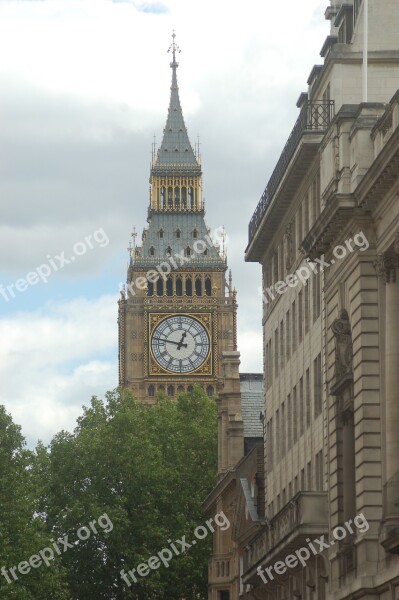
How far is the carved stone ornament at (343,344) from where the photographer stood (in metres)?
59.2

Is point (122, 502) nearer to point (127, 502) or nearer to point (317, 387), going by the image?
point (127, 502)

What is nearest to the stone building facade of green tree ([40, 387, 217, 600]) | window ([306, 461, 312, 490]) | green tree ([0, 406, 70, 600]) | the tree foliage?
window ([306, 461, 312, 490])

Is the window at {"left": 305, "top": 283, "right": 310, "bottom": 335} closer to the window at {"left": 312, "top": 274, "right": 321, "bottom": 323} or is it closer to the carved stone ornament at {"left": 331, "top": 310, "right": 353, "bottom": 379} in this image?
the window at {"left": 312, "top": 274, "right": 321, "bottom": 323}

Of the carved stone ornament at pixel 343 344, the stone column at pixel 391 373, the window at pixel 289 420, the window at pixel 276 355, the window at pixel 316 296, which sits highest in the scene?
the window at pixel 276 355

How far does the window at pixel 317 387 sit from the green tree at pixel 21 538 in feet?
126

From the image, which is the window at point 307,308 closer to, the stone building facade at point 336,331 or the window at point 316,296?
the stone building facade at point 336,331

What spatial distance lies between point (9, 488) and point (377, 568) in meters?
56.3

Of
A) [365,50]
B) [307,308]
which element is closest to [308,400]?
[307,308]

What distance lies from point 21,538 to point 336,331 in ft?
161

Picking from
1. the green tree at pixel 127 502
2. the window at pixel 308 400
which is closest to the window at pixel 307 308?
the window at pixel 308 400

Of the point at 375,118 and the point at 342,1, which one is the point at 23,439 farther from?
the point at 375,118

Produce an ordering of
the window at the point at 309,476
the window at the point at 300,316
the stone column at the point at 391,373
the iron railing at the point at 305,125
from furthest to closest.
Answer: the window at the point at 300,316 < the window at the point at 309,476 < the iron railing at the point at 305,125 < the stone column at the point at 391,373

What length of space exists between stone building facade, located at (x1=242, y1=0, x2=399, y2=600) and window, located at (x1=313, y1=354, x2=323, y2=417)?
9 centimetres

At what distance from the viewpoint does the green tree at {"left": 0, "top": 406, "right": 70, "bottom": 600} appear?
4063 inches
